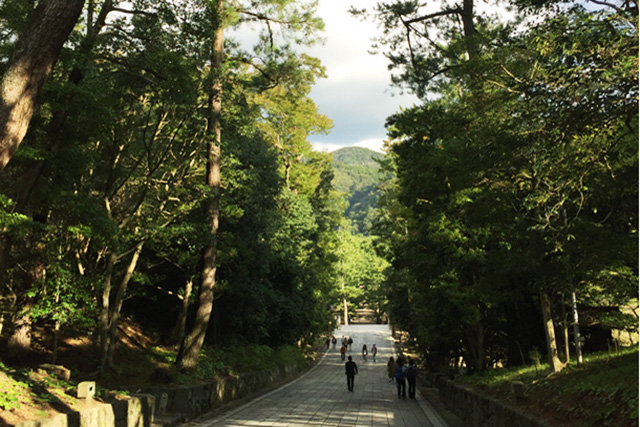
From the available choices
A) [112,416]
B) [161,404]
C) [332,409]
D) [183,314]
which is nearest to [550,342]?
[332,409]

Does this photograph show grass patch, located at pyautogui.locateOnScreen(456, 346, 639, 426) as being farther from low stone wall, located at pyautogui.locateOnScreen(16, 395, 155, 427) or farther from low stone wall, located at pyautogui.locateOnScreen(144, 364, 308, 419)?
low stone wall, located at pyautogui.locateOnScreen(144, 364, 308, 419)

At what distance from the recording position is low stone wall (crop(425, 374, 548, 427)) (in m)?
8.62

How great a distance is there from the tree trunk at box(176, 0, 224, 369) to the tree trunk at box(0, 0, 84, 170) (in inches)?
316

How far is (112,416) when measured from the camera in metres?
9.20

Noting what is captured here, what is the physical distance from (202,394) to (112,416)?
5.30 m

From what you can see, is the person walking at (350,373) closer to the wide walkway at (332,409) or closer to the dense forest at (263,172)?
the wide walkway at (332,409)

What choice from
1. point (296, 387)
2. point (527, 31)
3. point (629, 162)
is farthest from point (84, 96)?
point (296, 387)

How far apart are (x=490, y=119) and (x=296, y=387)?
1558 cm

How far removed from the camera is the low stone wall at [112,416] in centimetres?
729

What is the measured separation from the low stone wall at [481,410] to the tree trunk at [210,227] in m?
7.83

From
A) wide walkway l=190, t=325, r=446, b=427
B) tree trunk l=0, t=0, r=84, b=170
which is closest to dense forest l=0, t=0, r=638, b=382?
tree trunk l=0, t=0, r=84, b=170

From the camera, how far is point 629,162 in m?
7.17

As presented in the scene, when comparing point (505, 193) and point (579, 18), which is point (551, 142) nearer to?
point (579, 18)

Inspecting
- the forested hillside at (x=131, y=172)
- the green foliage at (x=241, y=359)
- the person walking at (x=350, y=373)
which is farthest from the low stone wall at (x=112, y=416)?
the person walking at (x=350, y=373)
